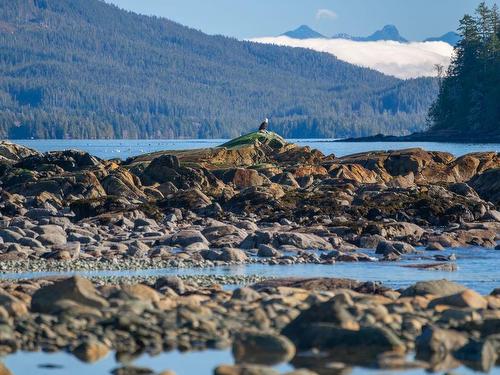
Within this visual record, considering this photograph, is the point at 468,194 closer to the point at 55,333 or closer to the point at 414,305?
the point at 414,305

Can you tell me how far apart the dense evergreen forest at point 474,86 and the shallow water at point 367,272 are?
373 ft

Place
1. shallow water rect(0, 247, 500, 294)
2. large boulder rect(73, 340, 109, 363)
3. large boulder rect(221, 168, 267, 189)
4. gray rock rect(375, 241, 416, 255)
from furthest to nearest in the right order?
large boulder rect(221, 168, 267, 189) → gray rock rect(375, 241, 416, 255) → shallow water rect(0, 247, 500, 294) → large boulder rect(73, 340, 109, 363)

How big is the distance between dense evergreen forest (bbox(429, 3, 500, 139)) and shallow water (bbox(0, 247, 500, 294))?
11366 centimetres

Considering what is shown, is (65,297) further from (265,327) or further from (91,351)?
(265,327)

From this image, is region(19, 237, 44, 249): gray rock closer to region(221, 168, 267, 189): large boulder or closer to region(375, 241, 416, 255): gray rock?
region(375, 241, 416, 255): gray rock

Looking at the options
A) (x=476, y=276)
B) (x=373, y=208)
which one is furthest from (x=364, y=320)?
(x=373, y=208)

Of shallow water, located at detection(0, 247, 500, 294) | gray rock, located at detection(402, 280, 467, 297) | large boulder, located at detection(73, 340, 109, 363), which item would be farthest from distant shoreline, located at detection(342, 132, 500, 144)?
large boulder, located at detection(73, 340, 109, 363)

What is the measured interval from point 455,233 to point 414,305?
17023 mm

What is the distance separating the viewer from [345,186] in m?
46.2

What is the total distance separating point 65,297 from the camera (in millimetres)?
17234

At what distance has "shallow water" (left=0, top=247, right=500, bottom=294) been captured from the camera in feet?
83.4

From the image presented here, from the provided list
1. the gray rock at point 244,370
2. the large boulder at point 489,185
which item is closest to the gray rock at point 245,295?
the gray rock at point 244,370

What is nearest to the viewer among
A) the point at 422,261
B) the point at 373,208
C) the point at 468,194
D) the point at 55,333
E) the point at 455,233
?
the point at 55,333

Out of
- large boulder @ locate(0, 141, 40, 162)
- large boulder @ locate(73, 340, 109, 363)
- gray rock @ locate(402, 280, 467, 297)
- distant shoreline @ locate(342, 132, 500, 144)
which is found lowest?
distant shoreline @ locate(342, 132, 500, 144)
